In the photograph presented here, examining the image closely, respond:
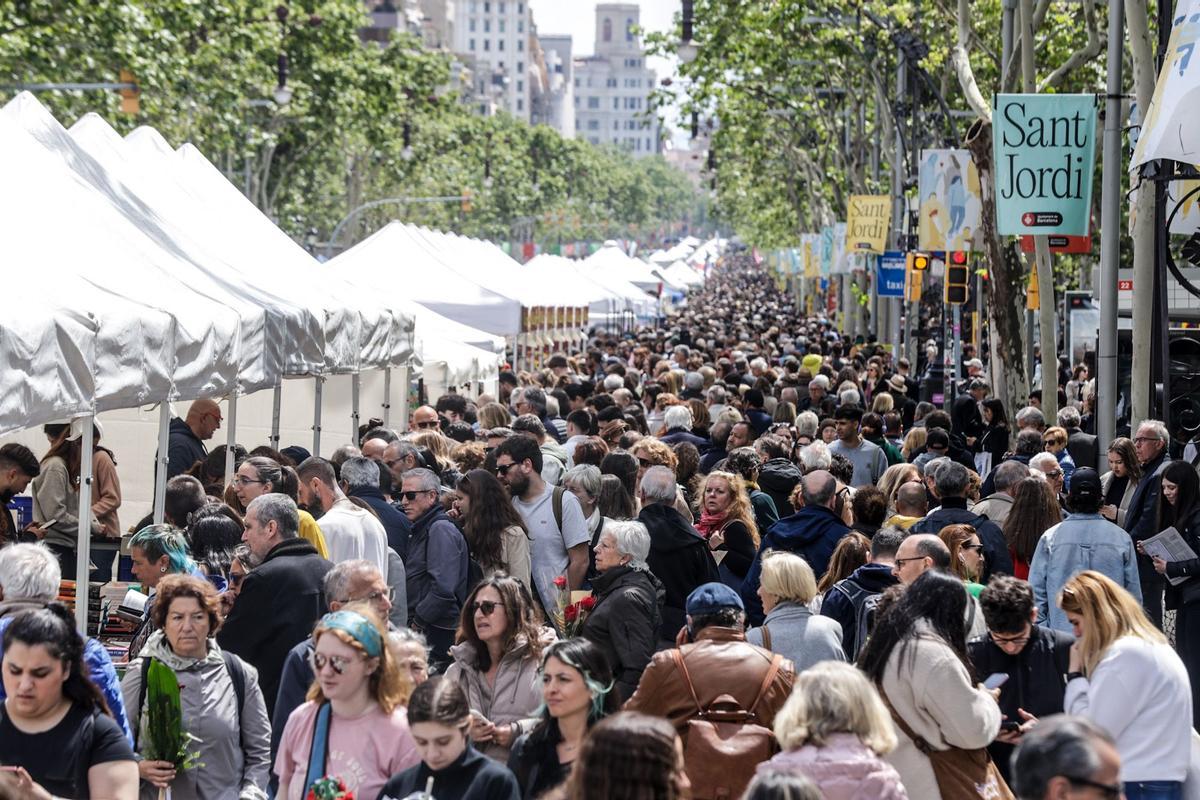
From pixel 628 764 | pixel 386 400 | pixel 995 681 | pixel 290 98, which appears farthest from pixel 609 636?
pixel 290 98

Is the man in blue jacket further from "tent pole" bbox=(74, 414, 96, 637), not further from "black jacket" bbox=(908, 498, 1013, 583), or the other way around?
"tent pole" bbox=(74, 414, 96, 637)

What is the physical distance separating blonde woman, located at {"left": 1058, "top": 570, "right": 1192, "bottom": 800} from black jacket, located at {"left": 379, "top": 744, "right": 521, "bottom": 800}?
6.20ft

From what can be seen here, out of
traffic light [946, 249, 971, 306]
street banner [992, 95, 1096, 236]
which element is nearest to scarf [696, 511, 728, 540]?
street banner [992, 95, 1096, 236]

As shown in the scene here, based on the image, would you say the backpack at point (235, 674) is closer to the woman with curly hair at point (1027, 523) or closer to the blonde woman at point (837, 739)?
the blonde woman at point (837, 739)

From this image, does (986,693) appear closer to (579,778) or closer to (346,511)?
(579,778)

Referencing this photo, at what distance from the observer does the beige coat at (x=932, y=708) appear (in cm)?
614

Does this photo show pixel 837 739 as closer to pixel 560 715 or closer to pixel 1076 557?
pixel 560 715

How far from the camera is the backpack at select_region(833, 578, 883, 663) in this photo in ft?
26.5

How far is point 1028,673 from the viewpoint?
708 centimetres

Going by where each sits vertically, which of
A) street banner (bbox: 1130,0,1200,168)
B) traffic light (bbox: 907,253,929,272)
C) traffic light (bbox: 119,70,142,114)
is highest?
traffic light (bbox: 119,70,142,114)

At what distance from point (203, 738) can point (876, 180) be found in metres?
36.5

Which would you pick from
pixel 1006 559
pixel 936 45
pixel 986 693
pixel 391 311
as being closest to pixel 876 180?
pixel 936 45

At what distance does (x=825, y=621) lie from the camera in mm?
7473

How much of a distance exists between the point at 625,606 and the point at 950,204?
1618cm
